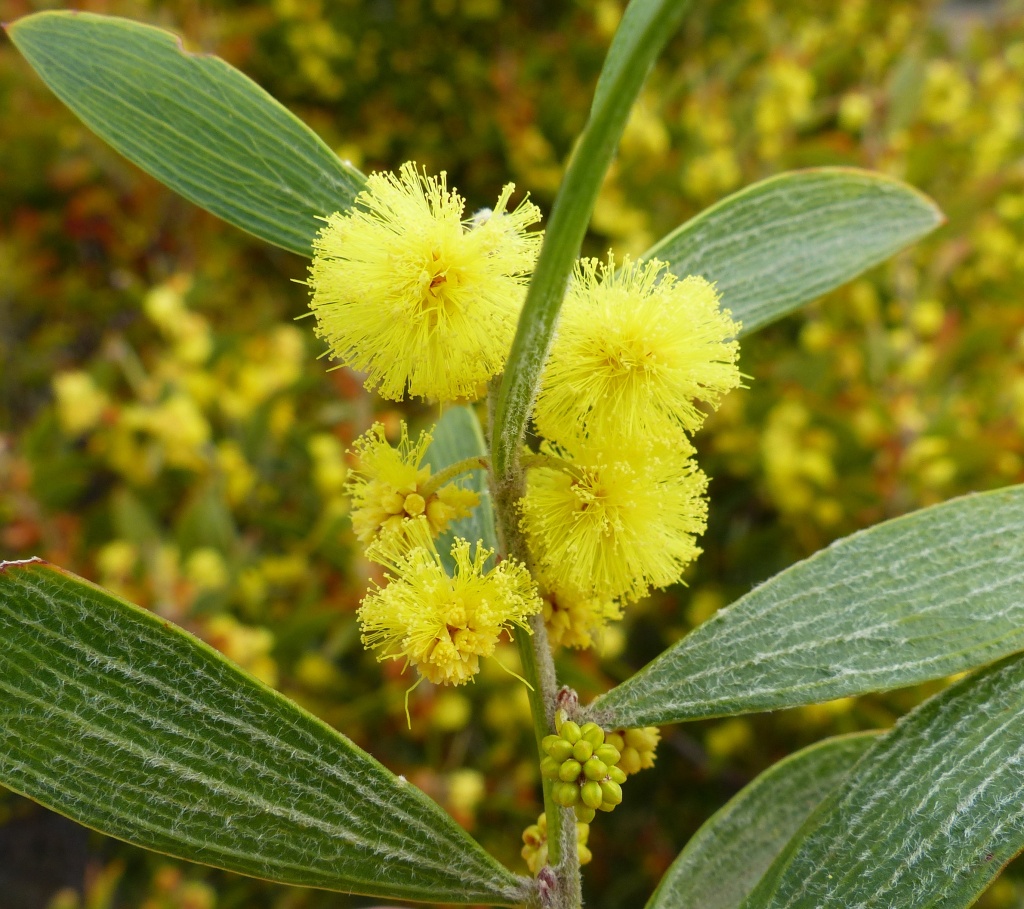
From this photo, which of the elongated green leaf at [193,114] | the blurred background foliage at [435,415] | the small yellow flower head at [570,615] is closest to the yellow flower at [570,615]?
the small yellow flower head at [570,615]

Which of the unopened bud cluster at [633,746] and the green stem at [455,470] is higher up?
the green stem at [455,470]

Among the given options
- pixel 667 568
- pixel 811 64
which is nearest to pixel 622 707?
pixel 667 568

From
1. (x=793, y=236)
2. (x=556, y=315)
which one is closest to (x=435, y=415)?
(x=793, y=236)

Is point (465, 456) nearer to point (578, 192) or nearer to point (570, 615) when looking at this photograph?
point (570, 615)

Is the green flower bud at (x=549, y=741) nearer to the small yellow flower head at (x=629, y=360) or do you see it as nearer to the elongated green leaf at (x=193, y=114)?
the small yellow flower head at (x=629, y=360)

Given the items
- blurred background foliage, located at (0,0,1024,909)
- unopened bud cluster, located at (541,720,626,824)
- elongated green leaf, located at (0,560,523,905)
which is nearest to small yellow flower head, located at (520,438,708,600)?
unopened bud cluster, located at (541,720,626,824)

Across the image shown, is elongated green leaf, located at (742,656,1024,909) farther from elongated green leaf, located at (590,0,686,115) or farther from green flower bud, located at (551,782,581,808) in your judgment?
elongated green leaf, located at (590,0,686,115)

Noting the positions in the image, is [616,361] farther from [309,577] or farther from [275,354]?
[275,354]
